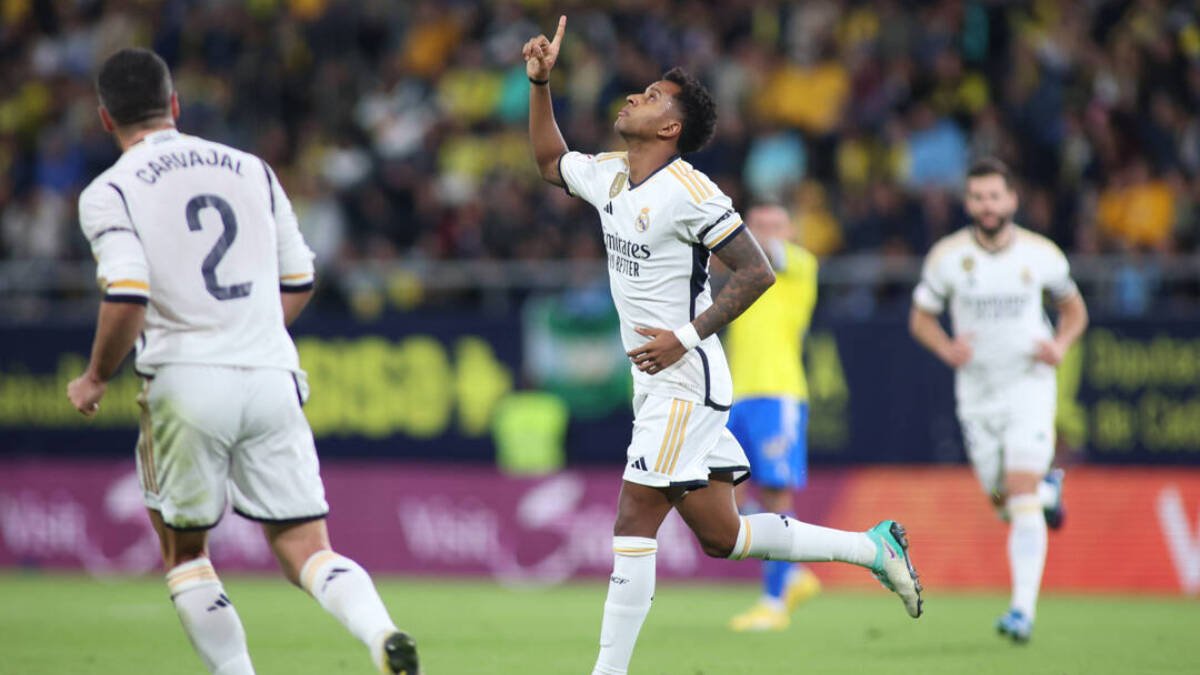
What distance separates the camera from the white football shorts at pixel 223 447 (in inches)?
246

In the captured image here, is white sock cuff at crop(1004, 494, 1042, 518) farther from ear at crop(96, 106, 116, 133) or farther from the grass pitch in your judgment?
ear at crop(96, 106, 116, 133)

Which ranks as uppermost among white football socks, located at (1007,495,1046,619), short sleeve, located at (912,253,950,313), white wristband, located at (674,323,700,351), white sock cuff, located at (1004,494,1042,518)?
white wristband, located at (674,323,700,351)

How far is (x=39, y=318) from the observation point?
17.4m

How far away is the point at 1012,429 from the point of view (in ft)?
33.4

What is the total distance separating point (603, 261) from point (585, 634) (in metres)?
6.72

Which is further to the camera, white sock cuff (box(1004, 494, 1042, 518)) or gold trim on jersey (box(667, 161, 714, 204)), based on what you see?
white sock cuff (box(1004, 494, 1042, 518))

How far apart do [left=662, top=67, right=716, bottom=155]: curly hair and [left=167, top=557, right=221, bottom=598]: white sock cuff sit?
271 cm

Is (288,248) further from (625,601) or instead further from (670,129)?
(625,601)

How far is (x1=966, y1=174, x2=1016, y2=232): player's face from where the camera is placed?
1022 centimetres

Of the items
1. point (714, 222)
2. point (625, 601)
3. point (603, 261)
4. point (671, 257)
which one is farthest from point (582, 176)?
point (603, 261)

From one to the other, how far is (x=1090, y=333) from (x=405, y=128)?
8.33 metres

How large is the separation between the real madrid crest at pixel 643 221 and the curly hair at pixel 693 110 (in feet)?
1.49

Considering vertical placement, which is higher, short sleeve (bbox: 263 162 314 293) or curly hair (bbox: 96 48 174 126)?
curly hair (bbox: 96 48 174 126)

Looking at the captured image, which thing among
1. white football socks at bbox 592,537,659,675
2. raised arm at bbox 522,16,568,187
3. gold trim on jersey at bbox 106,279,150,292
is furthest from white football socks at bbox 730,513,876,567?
gold trim on jersey at bbox 106,279,150,292
